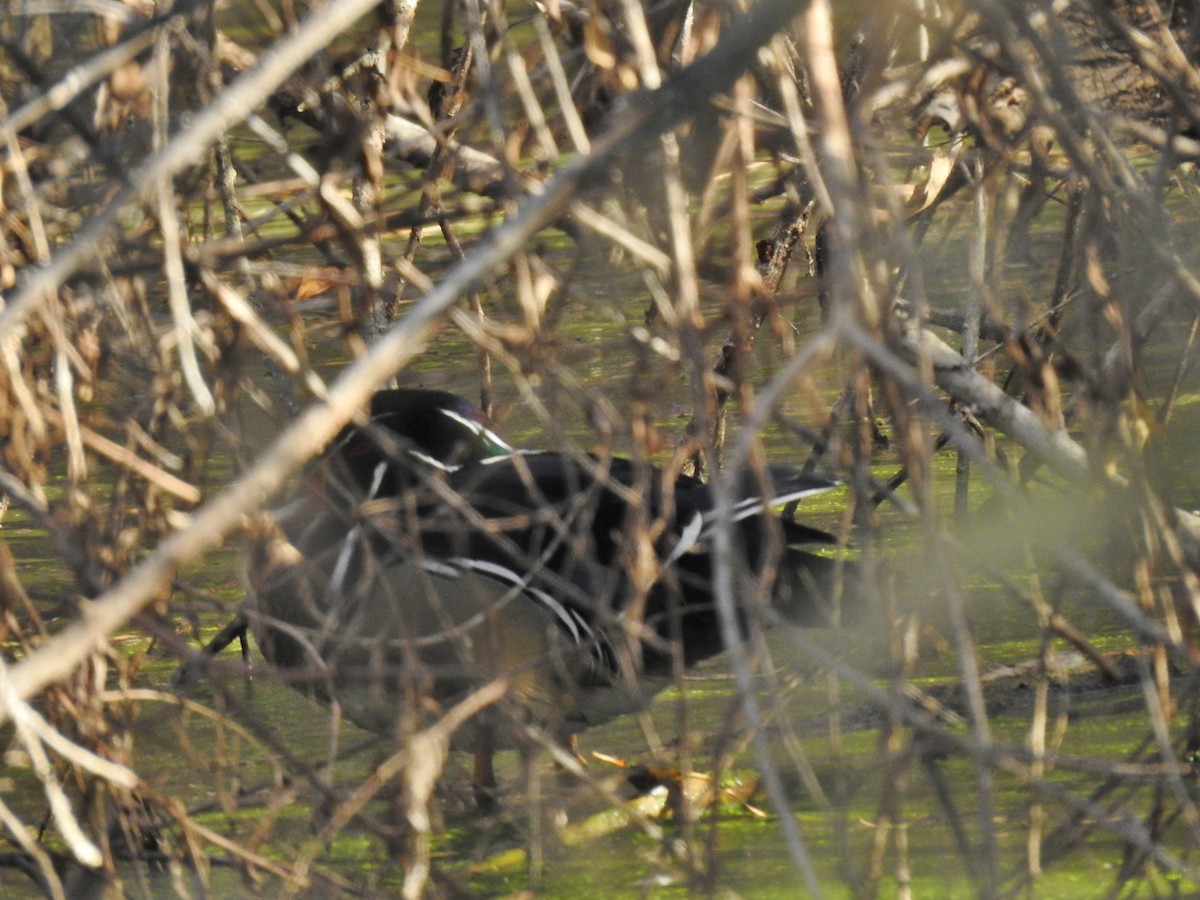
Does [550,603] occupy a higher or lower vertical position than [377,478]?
lower

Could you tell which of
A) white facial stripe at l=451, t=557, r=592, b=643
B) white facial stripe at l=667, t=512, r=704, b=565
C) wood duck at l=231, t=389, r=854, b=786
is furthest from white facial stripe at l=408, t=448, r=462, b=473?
white facial stripe at l=667, t=512, r=704, b=565

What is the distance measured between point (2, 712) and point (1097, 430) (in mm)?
1539

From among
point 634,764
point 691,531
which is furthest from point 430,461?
point 634,764

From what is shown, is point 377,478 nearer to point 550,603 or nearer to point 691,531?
point 550,603

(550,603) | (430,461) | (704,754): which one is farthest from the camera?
(704,754)

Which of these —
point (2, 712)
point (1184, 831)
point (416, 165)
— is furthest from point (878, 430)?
point (2, 712)

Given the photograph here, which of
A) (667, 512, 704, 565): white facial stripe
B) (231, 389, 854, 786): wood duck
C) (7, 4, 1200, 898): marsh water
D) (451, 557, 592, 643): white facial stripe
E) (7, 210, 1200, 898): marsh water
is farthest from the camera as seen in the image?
(451, 557, 592, 643): white facial stripe

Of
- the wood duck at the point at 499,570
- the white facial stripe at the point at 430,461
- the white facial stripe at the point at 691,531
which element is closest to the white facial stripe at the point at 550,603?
the wood duck at the point at 499,570

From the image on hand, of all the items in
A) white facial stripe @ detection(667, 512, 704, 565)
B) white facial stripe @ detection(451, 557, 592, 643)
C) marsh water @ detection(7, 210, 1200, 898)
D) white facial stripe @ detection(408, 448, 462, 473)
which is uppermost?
white facial stripe @ detection(408, 448, 462, 473)

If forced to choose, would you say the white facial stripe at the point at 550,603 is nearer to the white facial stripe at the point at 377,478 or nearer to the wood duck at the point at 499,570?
the wood duck at the point at 499,570

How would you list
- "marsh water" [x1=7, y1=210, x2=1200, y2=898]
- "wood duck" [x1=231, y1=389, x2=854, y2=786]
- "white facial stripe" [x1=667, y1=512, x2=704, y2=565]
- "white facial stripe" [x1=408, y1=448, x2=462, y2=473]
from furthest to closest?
"wood duck" [x1=231, y1=389, x2=854, y2=786]
"white facial stripe" [x1=667, y1=512, x2=704, y2=565]
"white facial stripe" [x1=408, y1=448, x2=462, y2=473]
"marsh water" [x1=7, y1=210, x2=1200, y2=898]

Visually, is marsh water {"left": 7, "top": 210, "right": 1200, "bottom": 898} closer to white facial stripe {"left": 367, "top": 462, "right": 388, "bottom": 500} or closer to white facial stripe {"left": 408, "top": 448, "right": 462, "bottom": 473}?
white facial stripe {"left": 408, "top": 448, "right": 462, "bottom": 473}

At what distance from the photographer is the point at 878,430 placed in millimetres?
6867

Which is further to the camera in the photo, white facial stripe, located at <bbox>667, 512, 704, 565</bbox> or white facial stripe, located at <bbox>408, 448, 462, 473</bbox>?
white facial stripe, located at <bbox>667, 512, 704, 565</bbox>
